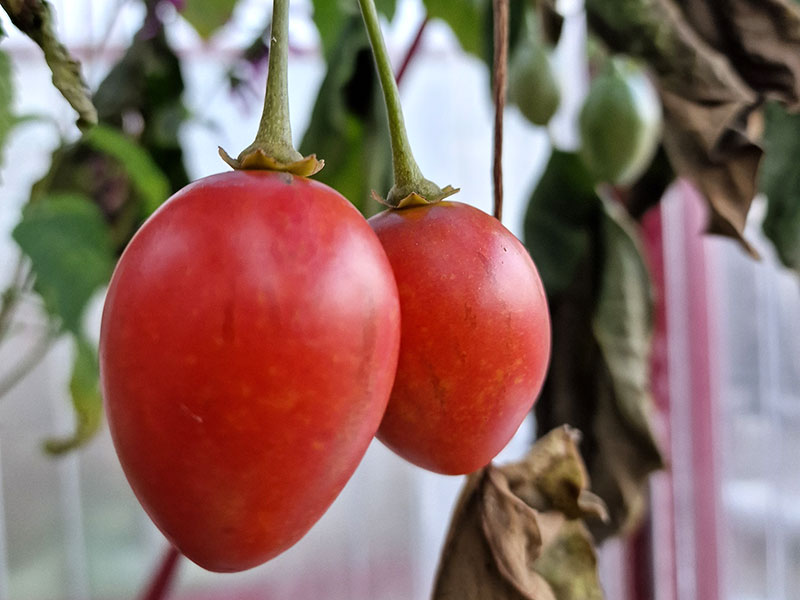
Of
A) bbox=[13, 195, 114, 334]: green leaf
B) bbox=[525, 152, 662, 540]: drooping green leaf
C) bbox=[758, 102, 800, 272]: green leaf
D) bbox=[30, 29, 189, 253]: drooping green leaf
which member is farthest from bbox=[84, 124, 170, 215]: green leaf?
bbox=[758, 102, 800, 272]: green leaf

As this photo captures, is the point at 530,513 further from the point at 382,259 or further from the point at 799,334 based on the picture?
the point at 799,334

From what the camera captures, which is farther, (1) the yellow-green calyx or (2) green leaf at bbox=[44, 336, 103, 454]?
(2) green leaf at bbox=[44, 336, 103, 454]

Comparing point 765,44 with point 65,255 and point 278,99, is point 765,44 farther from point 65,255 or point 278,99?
point 65,255

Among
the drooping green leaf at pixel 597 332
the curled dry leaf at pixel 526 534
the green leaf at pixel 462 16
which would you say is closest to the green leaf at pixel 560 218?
the drooping green leaf at pixel 597 332

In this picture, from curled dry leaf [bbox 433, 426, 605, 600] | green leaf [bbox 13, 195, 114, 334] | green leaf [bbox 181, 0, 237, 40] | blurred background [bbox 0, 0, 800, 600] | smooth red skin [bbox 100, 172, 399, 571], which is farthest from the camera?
blurred background [bbox 0, 0, 800, 600]

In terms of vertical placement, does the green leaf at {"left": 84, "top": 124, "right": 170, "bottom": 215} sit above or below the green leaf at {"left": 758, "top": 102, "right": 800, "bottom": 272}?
above

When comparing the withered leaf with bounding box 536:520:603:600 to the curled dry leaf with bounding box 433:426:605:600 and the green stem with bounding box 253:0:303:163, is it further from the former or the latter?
the green stem with bounding box 253:0:303:163

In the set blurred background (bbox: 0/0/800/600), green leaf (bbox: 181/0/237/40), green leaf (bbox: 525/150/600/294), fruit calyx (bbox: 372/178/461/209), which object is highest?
fruit calyx (bbox: 372/178/461/209)

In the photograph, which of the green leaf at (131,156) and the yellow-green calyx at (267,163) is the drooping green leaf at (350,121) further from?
the yellow-green calyx at (267,163)

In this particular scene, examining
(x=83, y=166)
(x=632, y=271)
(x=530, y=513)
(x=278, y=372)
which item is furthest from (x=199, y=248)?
(x=83, y=166)
